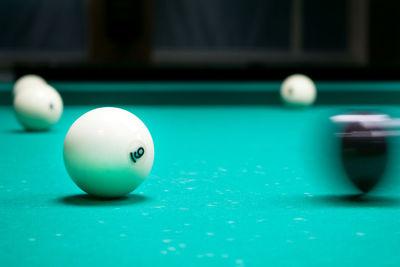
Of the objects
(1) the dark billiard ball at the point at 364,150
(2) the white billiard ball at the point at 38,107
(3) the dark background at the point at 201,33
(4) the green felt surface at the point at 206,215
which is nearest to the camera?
(4) the green felt surface at the point at 206,215

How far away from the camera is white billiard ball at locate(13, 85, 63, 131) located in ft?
17.4

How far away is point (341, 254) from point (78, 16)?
581 inches

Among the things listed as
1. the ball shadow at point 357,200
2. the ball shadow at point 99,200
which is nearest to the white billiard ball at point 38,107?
the ball shadow at point 99,200

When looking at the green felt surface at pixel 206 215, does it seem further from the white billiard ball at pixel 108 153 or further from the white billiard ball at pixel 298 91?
the white billiard ball at pixel 298 91

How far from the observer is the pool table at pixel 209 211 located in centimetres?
215

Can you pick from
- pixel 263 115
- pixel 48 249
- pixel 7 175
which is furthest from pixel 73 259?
pixel 263 115

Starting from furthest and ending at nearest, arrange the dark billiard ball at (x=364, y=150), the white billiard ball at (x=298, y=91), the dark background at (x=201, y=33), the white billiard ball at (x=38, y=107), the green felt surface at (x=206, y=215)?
the dark background at (x=201, y=33) < the white billiard ball at (x=298, y=91) < the white billiard ball at (x=38, y=107) < the dark billiard ball at (x=364, y=150) < the green felt surface at (x=206, y=215)

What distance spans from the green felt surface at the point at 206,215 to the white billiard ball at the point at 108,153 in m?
0.10

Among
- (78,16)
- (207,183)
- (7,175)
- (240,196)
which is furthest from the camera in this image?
(78,16)

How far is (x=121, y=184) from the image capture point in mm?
2889

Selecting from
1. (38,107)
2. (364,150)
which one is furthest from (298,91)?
(364,150)

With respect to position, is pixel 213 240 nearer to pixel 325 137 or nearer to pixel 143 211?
pixel 143 211

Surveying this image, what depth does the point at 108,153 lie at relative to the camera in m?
2.84

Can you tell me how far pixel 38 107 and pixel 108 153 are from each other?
8.60 ft
